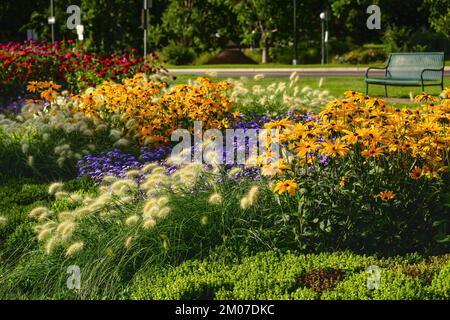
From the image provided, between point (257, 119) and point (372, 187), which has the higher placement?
point (372, 187)

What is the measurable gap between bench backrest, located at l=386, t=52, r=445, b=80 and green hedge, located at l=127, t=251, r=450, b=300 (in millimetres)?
9611

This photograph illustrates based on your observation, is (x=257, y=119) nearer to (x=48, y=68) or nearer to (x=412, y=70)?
(x=412, y=70)

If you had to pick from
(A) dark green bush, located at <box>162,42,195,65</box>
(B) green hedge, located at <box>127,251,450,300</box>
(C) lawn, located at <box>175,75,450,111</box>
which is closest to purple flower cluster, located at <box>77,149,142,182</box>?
(B) green hedge, located at <box>127,251,450,300</box>

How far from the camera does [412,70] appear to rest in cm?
1459

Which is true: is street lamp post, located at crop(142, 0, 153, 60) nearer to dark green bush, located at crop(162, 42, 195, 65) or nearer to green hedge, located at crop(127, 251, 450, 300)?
green hedge, located at crop(127, 251, 450, 300)

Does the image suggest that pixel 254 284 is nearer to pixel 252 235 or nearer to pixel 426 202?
pixel 252 235

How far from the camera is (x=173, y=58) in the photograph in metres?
32.8

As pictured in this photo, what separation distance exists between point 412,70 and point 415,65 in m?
0.11

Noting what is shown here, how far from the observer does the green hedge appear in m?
4.38

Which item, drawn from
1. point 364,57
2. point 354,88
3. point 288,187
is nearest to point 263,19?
point 364,57
